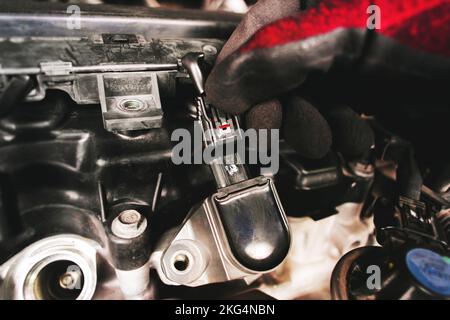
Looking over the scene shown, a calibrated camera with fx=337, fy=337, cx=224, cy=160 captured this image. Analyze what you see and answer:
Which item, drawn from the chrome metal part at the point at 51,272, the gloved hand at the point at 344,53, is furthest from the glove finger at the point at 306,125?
the chrome metal part at the point at 51,272

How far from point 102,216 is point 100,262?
0.16 m

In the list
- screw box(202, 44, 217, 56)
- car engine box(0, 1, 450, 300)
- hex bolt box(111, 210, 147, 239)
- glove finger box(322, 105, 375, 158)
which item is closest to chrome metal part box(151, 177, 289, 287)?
car engine box(0, 1, 450, 300)

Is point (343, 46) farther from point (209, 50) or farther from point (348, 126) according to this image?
point (209, 50)

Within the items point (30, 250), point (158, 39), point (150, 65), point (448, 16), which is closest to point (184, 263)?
point (30, 250)

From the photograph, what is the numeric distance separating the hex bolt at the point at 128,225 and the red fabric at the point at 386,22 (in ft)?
1.42

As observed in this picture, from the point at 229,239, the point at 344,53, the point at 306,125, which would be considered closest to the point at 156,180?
the point at 229,239

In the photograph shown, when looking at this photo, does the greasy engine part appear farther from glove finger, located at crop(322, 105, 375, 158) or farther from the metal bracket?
the metal bracket

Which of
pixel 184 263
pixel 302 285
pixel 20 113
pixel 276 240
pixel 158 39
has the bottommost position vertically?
pixel 302 285

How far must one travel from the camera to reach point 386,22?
0.60 metres

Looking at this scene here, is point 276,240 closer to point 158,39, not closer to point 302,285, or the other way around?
point 302,285

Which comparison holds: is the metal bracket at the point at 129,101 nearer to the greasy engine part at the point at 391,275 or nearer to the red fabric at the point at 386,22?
the red fabric at the point at 386,22

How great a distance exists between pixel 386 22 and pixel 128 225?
64 centimetres

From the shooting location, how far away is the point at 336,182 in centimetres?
101

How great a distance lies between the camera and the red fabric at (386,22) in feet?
1.91
